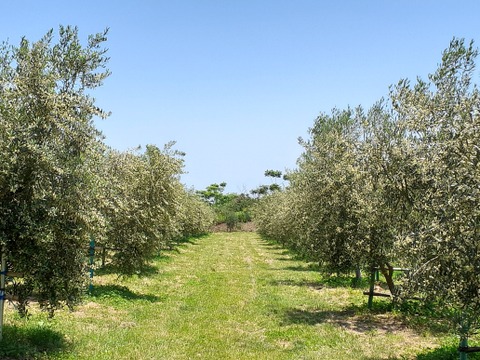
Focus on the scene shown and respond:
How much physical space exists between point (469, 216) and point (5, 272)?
33.9ft

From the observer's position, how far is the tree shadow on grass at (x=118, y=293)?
18672 mm

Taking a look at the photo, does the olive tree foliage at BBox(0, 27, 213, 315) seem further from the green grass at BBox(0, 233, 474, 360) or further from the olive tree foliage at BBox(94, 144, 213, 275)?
the olive tree foliage at BBox(94, 144, 213, 275)

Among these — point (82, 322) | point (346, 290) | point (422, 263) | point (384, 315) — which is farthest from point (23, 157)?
point (346, 290)

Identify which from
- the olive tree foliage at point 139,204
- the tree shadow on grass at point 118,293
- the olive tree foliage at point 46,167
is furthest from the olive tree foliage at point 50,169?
the tree shadow on grass at point 118,293

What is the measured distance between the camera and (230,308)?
18.6m

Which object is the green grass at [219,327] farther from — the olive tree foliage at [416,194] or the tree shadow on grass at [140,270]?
the olive tree foliage at [416,194]

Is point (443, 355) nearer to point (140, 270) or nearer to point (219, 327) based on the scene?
point (219, 327)

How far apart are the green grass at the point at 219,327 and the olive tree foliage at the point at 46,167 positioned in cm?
151

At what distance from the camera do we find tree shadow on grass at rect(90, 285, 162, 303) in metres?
18.7

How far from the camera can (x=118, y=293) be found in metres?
19.4

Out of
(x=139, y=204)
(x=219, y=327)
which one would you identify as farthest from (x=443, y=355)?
(x=139, y=204)

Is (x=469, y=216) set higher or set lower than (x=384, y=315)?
higher

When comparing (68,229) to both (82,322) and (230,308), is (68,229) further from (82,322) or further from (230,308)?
(230,308)

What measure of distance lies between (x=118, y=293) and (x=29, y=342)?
8.26 metres
